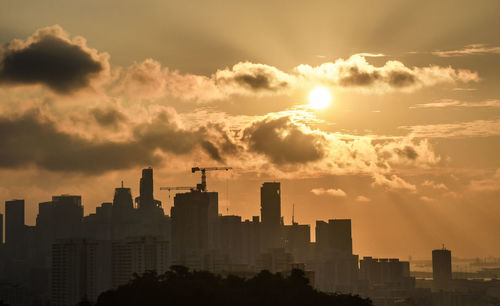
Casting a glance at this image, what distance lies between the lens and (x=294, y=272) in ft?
393

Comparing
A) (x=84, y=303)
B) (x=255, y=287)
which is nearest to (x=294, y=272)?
Answer: (x=255, y=287)

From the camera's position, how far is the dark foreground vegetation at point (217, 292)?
10512 cm

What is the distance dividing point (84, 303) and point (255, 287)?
66.4 feet

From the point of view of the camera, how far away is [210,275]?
11881 cm

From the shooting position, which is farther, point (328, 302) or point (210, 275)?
point (210, 275)

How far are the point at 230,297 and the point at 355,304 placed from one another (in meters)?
16.2

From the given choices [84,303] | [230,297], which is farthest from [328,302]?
[84,303]

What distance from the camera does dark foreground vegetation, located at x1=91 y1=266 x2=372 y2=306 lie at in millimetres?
105125

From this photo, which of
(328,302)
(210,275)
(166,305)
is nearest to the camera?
(166,305)

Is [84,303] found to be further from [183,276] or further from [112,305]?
[183,276]

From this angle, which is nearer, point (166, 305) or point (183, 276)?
point (166, 305)

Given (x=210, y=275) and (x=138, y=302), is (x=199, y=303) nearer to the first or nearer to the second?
(x=138, y=302)

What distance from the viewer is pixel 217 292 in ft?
356

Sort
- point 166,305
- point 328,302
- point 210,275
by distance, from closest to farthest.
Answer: point 166,305
point 328,302
point 210,275
